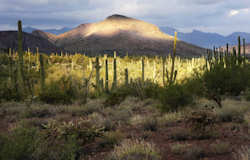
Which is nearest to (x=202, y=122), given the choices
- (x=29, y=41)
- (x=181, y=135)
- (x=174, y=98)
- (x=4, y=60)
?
(x=181, y=135)

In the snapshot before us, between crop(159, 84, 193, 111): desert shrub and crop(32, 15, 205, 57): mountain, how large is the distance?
7199 centimetres

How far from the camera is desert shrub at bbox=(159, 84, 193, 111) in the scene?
10.7 metres

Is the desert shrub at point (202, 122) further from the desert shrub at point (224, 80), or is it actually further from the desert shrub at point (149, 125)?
the desert shrub at point (224, 80)

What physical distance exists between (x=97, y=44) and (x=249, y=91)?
96732 millimetres

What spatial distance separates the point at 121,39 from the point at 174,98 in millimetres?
104823

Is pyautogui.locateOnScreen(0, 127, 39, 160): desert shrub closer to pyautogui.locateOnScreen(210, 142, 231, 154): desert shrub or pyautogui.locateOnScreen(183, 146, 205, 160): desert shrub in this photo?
pyautogui.locateOnScreen(183, 146, 205, 160): desert shrub

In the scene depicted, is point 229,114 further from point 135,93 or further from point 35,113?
point 135,93

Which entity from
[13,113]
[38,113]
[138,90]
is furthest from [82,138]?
[138,90]

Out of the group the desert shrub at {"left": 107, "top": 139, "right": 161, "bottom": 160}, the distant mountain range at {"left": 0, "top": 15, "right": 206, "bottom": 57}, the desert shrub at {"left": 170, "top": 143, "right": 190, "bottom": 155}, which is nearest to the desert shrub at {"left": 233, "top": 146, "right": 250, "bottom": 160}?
the desert shrub at {"left": 170, "top": 143, "right": 190, "bottom": 155}

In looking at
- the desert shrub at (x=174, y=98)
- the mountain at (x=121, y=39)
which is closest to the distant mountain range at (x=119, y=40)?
the mountain at (x=121, y=39)

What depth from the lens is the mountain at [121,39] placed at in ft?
322

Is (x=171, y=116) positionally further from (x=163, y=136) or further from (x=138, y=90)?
(x=138, y=90)

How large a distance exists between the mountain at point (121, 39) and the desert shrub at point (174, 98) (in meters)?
72.0

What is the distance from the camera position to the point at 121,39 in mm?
113938
